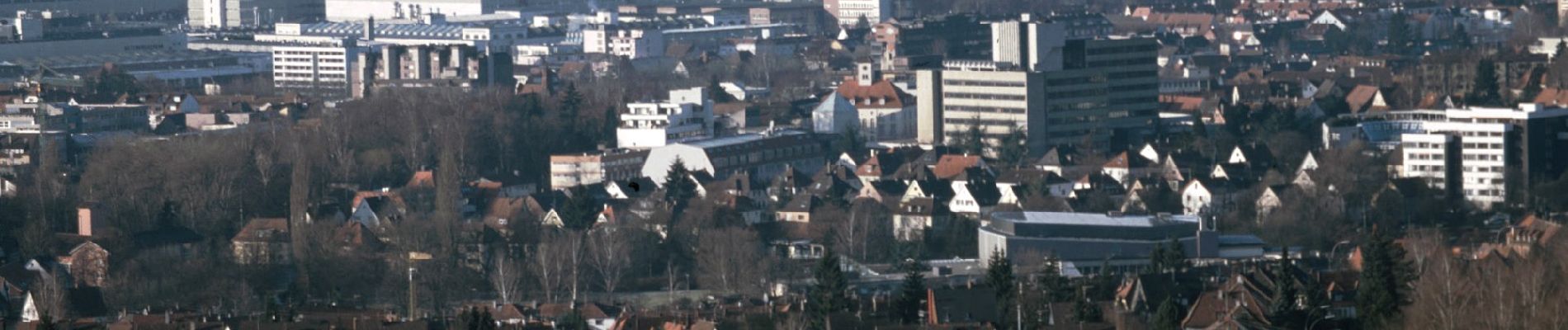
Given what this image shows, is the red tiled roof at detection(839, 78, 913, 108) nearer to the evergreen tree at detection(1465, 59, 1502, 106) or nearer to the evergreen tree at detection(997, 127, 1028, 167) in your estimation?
the evergreen tree at detection(997, 127, 1028, 167)

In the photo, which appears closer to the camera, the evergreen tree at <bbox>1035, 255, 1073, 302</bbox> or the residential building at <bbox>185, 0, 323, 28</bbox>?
the evergreen tree at <bbox>1035, 255, 1073, 302</bbox>

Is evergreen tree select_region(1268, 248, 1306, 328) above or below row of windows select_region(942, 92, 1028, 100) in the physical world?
below

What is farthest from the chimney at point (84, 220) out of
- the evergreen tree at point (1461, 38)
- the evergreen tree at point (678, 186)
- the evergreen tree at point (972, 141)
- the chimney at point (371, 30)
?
the chimney at point (371, 30)

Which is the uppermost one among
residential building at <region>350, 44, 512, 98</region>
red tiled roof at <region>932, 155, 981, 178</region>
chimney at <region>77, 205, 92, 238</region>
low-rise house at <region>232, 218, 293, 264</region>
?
residential building at <region>350, 44, 512, 98</region>

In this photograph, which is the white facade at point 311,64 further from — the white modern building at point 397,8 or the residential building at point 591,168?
the residential building at point 591,168

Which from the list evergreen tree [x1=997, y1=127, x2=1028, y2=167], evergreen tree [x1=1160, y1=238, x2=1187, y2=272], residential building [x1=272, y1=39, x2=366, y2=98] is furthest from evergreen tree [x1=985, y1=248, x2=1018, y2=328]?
residential building [x1=272, y1=39, x2=366, y2=98]

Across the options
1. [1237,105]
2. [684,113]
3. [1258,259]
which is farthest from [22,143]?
[1258,259]

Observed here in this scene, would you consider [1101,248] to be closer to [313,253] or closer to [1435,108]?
[313,253]
